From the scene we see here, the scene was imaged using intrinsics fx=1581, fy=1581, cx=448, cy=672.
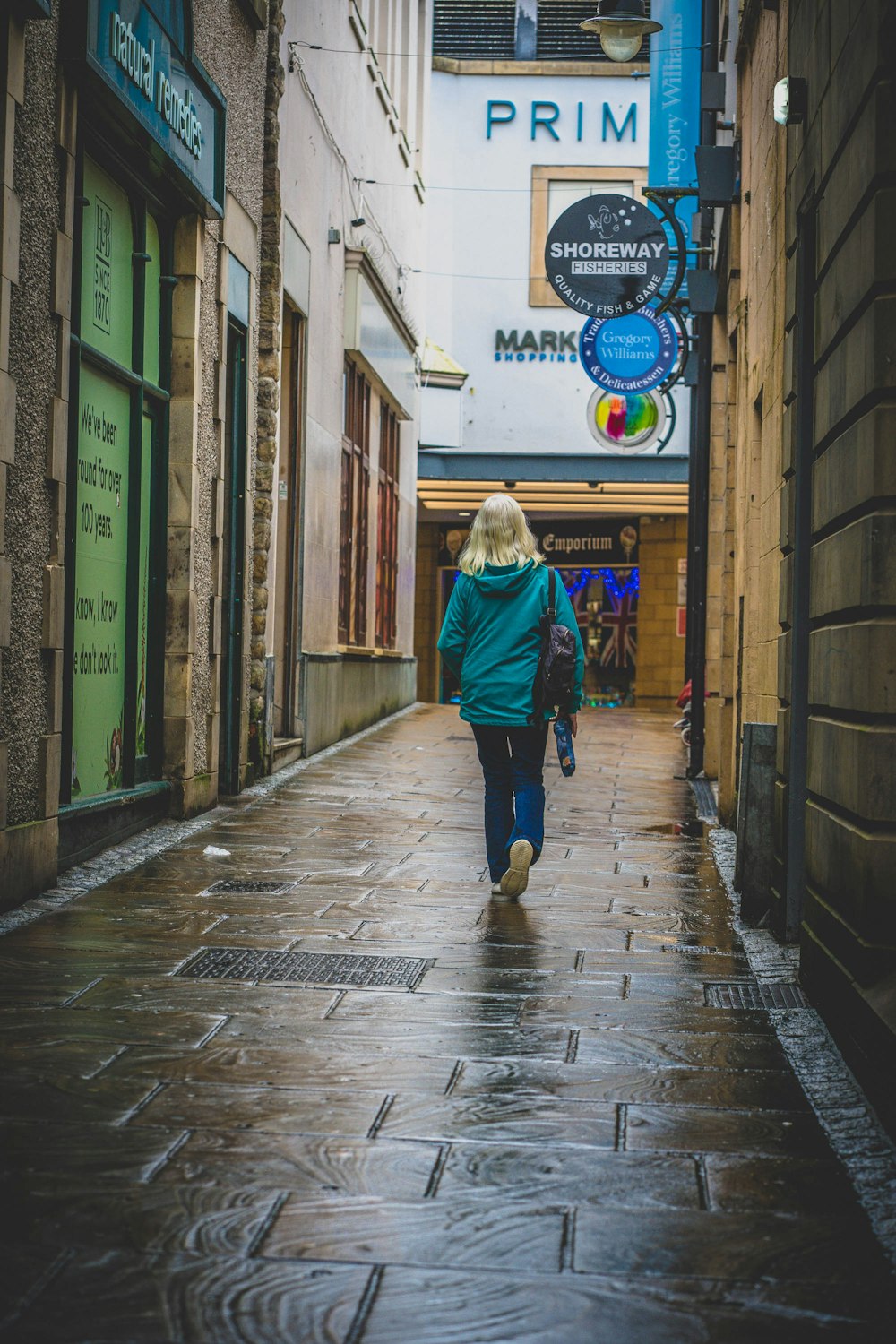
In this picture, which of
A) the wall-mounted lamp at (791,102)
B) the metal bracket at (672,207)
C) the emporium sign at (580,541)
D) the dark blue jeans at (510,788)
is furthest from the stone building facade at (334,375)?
the emporium sign at (580,541)

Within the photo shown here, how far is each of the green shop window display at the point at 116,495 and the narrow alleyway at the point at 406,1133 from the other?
61.3 inches

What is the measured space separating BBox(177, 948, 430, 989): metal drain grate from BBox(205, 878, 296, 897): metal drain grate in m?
1.23

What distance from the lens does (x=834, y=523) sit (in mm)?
4848

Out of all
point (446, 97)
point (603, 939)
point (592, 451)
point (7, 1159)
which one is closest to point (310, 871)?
point (603, 939)

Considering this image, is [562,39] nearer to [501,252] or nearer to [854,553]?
[501,252]

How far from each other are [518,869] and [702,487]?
780 cm

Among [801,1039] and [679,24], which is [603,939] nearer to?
[801,1039]

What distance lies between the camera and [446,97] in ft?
86.4

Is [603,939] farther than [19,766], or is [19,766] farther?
[19,766]

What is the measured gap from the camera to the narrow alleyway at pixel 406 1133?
2738mm

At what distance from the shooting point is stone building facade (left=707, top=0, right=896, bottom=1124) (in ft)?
13.3

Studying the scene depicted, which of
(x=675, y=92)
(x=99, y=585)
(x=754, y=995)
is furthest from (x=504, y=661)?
(x=675, y=92)

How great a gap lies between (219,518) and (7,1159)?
7.19 metres

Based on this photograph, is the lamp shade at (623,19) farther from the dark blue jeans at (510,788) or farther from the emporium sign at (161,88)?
the dark blue jeans at (510,788)
